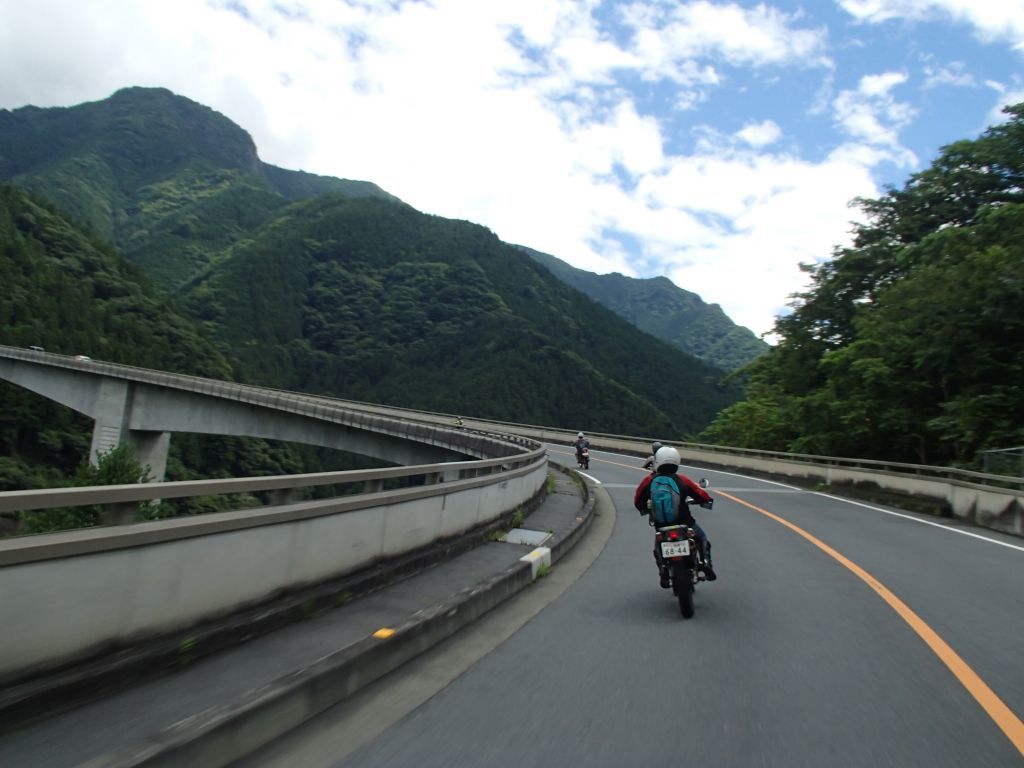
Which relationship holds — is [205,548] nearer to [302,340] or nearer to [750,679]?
[750,679]

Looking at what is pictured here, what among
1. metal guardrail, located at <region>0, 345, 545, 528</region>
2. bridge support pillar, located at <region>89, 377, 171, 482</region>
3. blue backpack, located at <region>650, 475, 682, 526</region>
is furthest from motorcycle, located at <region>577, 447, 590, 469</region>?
bridge support pillar, located at <region>89, 377, 171, 482</region>

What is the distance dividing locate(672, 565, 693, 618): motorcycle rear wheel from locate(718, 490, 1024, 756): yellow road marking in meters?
1.82

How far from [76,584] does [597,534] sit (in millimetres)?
9308

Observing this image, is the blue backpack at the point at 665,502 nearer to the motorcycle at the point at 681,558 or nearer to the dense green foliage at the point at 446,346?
the motorcycle at the point at 681,558

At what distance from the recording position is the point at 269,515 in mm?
4656

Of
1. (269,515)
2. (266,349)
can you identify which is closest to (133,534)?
(269,515)

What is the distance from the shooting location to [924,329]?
2850cm

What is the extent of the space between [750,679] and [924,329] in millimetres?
28620

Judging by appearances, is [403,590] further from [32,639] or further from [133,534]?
[32,639]

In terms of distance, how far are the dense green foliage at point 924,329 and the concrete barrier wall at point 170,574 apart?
23676 mm

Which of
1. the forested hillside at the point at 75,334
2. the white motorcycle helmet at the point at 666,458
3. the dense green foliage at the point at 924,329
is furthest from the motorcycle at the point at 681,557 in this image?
the forested hillside at the point at 75,334

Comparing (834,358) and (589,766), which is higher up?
(834,358)

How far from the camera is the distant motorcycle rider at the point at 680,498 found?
22.1 feet

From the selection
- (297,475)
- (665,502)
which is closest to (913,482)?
(665,502)
